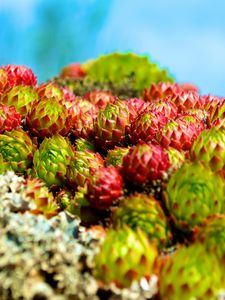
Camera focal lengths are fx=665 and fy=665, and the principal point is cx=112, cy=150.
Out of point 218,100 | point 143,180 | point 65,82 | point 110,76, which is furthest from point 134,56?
point 143,180

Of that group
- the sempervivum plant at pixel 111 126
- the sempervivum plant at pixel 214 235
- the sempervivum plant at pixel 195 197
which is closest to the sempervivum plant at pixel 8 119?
the sempervivum plant at pixel 111 126

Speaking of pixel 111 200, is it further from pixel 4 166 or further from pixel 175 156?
pixel 4 166

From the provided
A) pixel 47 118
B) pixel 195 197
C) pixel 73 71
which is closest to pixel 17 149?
pixel 47 118

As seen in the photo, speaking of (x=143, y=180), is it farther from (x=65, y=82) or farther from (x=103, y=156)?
(x=65, y=82)

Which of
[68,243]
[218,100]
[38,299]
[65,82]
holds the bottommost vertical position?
[38,299]

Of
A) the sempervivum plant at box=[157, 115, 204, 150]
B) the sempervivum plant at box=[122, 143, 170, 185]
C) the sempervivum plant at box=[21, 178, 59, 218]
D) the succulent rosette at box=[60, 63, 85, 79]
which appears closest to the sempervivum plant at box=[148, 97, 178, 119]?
the sempervivum plant at box=[157, 115, 204, 150]
